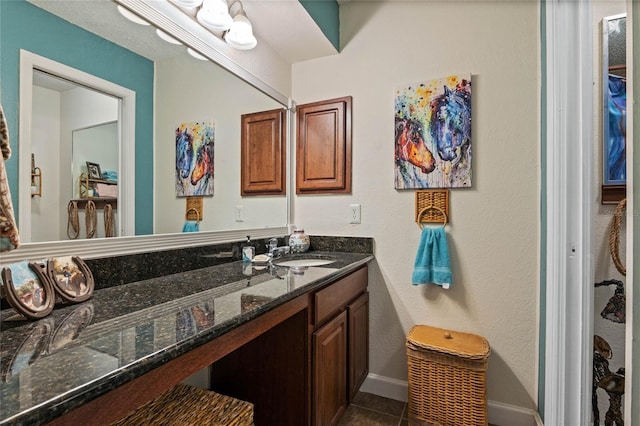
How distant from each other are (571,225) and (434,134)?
84cm

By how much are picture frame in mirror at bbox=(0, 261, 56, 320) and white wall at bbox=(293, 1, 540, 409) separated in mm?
1508

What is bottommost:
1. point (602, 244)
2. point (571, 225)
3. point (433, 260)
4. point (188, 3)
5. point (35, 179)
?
point (433, 260)

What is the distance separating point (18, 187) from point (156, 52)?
71cm

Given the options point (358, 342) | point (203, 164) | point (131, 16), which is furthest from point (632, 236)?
point (131, 16)

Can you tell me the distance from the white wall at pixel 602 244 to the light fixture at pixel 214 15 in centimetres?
178

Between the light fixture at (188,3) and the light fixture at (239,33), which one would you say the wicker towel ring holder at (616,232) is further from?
the light fixture at (188,3)

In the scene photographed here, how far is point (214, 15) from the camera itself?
4.58ft

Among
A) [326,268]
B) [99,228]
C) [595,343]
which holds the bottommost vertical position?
[595,343]

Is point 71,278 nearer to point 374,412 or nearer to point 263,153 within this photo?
point 263,153

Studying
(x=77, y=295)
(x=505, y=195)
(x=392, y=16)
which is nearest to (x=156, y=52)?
(x=77, y=295)

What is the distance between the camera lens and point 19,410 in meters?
0.40

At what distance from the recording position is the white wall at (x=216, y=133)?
1.25 m

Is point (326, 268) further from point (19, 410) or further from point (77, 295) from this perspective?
point (19, 410)

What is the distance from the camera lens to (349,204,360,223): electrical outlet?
6.49 feet
